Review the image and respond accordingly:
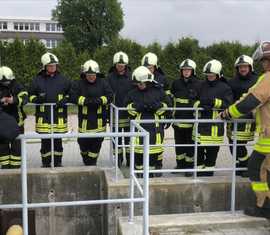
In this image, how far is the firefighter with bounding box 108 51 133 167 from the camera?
6797 millimetres

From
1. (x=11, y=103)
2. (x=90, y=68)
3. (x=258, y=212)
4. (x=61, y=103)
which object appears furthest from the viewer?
(x=61, y=103)

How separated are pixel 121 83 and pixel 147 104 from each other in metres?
1.26

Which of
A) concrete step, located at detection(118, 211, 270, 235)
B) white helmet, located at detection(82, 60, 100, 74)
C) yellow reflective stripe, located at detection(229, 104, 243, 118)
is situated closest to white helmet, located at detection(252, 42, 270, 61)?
yellow reflective stripe, located at detection(229, 104, 243, 118)

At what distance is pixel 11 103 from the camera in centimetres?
621

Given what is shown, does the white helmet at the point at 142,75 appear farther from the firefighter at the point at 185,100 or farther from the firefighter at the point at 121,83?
the firefighter at the point at 121,83

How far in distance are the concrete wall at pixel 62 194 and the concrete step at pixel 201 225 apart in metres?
1.47

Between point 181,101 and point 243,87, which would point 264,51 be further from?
point 181,101

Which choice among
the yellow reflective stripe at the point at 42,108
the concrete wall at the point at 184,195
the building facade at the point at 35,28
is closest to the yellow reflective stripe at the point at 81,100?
the yellow reflective stripe at the point at 42,108

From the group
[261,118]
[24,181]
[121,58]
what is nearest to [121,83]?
[121,58]

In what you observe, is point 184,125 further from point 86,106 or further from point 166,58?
point 166,58

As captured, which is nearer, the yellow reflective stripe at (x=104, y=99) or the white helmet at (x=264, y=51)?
the white helmet at (x=264, y=51)

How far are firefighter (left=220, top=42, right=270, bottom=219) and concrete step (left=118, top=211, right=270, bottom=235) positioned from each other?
185mm

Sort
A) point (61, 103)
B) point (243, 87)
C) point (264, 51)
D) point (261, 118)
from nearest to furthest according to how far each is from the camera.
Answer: point (264, 51)
point (261, 118)
point (243, 87)
point (61, 103)

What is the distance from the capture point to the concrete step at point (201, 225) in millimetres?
4648
